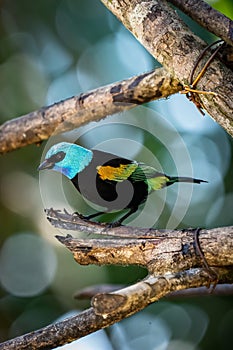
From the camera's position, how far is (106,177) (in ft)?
5.22

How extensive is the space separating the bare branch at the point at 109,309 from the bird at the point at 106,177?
345 mm

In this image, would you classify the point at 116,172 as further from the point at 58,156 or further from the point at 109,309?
the point at 109,309

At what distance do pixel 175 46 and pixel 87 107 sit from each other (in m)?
0.44

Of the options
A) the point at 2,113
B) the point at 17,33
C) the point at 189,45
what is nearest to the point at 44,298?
the point at 2,113

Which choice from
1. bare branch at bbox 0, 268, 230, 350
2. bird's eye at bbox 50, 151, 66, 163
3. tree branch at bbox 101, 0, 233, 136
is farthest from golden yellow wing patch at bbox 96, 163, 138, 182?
bare branch at bbox 0, 268, 230, 350

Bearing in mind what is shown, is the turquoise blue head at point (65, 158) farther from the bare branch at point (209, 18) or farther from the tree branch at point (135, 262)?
the bare branch at point (209, 18)

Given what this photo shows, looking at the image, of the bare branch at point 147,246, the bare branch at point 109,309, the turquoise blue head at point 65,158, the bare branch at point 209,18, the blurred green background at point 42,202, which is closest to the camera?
the bare branch at point 109,309

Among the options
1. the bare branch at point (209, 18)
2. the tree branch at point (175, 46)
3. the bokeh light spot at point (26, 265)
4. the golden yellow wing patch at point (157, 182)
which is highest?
the bare branch at point (209, 18)

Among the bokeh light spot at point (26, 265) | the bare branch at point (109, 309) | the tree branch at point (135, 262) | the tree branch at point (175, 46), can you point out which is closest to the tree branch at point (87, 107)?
the tree branch at point (175, 46)

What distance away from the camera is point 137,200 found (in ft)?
4.96

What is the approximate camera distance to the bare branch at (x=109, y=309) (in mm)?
1021

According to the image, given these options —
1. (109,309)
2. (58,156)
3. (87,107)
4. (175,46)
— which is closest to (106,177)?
(58,156)

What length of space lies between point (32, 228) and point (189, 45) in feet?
7.42

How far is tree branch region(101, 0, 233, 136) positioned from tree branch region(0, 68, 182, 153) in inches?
5.7
